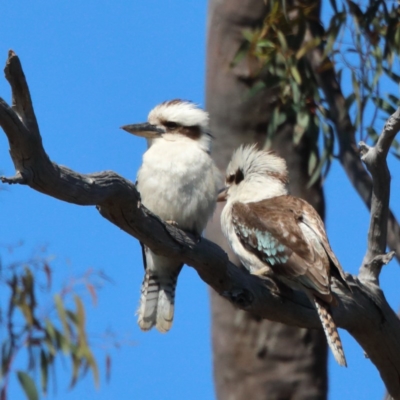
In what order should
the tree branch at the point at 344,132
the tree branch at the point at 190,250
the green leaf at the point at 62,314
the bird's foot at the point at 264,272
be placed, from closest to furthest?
the tree branch at the point at 190,250, the bird's foot at the point at 264,272, the green leaf at the point at 62,314, the tree branch at the point at 344,132

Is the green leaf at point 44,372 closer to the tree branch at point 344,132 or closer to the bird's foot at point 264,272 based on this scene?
the bird's foot at point 264,272

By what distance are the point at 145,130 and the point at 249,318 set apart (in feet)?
7.03

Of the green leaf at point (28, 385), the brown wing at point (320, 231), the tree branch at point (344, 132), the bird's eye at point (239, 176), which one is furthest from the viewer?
the tree branch at point (344, 132)

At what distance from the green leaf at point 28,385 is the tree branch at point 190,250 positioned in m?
0.91

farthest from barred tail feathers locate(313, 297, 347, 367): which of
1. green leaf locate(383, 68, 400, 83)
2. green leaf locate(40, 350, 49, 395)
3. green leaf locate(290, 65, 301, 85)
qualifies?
green leaf locate(383, 68, 400, 83)

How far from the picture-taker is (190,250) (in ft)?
8.55

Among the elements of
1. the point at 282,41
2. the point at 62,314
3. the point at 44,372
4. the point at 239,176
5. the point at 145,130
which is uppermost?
the point at 282,41

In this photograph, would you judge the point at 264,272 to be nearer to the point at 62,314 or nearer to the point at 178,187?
the point at 178,187

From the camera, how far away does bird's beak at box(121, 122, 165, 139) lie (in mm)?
3229

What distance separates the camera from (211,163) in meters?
3.10

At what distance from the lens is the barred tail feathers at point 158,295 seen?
324 centimetres

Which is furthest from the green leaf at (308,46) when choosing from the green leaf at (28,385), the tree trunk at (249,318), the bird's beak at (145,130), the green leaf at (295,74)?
the green leaf at (28,385)

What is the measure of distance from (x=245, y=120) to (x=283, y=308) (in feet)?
7.53

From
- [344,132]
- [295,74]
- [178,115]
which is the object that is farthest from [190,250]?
[344,132]
